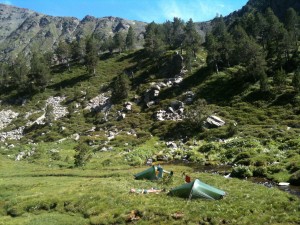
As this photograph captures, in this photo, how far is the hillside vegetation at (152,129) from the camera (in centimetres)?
2712

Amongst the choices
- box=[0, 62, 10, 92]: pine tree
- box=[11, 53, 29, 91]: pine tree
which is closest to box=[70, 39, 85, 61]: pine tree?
box=[11, 53, 29, 91]: pine tree

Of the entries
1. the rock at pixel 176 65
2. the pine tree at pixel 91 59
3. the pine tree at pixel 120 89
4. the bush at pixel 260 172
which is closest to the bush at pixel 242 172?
the bush at pixel 260 172

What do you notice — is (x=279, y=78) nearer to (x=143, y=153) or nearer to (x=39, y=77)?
(x=143, y=153)

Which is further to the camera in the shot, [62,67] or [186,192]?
[62,67]

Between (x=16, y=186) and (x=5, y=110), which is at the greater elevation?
(x=5, y=110)

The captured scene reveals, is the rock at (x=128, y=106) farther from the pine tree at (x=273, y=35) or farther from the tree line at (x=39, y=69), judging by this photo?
the pine tree at (x=273, y=35)

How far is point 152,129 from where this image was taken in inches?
3691

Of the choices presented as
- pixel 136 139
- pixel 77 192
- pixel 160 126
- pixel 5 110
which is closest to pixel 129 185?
pixel 77 192

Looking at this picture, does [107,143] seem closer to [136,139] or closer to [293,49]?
[136,139]

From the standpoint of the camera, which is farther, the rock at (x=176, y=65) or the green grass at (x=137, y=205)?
the rock at (x=176, y=65)

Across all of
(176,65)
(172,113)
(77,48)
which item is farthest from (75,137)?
(77,48)

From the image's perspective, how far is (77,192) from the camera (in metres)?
33.0

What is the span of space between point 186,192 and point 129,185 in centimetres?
920

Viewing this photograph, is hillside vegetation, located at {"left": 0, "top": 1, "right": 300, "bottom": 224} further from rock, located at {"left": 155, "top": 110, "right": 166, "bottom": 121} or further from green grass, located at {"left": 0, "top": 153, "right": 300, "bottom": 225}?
rock, located at {"left": 155, "top": 110, "right": 166, "bottom": 121}
